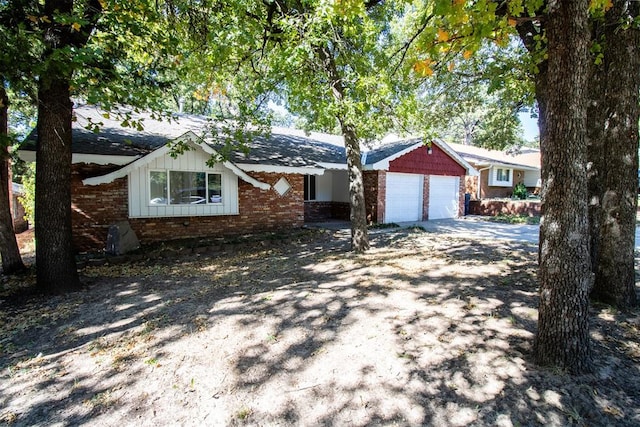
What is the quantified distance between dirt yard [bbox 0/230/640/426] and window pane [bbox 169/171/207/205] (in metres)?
4.05

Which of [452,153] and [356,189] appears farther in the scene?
[452,153]

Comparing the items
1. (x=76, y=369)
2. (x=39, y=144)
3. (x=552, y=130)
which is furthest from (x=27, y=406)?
(x=552, y=130)

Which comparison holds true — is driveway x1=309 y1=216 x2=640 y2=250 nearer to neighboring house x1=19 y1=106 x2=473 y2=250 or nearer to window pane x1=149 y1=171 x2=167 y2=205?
neighboring house x1=19 y1=106 x2=473 y2=250

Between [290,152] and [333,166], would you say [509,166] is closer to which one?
[333,166]

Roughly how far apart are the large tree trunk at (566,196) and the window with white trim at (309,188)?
43.0ft

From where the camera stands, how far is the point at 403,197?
15727mm

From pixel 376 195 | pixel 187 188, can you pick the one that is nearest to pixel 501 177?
pixel 376 195

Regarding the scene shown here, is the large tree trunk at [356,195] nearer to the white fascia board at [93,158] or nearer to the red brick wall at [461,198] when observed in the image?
the white fascia board at [93,158]

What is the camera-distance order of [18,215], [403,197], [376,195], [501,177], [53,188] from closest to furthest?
1. [53,188]
2. [376,195]
3. [18,215]
4. [403,197]
5. [501,177]

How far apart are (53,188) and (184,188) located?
4.50m

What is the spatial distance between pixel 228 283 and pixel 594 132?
6.00 meters

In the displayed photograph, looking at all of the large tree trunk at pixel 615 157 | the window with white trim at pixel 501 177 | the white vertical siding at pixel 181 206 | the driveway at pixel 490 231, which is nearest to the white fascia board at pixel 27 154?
the white vertical siding at pixel 181 206

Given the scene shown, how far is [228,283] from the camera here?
20.8ft

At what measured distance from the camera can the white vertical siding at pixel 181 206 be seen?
9384 mm
